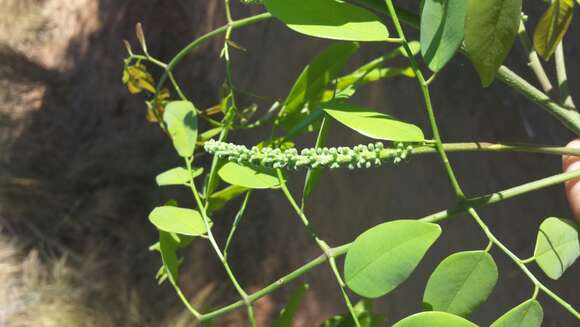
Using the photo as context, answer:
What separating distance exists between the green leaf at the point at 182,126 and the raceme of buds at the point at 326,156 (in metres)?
0.18

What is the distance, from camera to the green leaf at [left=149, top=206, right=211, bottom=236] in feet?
1.54

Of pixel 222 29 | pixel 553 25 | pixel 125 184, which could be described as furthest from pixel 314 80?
pixel 125 184

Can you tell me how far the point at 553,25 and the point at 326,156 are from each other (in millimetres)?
235

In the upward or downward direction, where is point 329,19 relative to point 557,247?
upward

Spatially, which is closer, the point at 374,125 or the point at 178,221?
the point at 374,125

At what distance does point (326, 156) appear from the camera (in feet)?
Result: 1.11

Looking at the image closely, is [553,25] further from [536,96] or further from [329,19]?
[329,19]

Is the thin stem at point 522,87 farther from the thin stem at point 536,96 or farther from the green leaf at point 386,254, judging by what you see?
the green leaf at point 386,254

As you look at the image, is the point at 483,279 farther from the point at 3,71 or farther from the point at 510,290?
the point at 3,71

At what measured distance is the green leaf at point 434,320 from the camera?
348 millimetres

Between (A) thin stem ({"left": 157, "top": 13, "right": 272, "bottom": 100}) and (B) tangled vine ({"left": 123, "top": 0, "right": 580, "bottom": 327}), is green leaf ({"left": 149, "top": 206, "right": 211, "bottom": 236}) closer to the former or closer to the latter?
(B) tangled vine ({"left": 123, "top": 0, "right": 580, "bottom": 327})

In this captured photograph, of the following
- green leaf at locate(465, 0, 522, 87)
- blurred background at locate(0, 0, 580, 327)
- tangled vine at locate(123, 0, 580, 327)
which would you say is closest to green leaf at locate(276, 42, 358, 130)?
tangled vine at locate(123, 0, 580, 327)

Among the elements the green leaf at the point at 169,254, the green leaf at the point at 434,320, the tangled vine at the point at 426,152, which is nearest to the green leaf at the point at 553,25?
the tangled vine at the point at 426,152

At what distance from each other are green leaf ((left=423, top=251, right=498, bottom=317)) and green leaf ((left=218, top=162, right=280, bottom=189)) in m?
0.14
